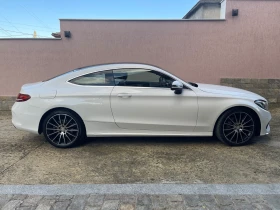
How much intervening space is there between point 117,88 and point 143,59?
3443mm

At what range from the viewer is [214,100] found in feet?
14.4

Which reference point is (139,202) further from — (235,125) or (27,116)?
(27,116)

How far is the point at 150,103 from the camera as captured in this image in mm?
4371

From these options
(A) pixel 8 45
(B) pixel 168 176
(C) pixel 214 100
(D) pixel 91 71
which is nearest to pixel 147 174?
(B) pixel 168 176

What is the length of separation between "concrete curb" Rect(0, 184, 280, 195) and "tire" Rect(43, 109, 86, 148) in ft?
4.41

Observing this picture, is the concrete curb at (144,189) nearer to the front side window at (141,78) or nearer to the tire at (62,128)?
the tire at (62,128)

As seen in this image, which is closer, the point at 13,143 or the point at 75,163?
the point at 75,163

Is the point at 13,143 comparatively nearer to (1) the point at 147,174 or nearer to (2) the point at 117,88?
(2) the point at 117,88

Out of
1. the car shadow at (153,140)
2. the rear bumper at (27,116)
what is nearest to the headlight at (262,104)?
the car shadow at (153,140)

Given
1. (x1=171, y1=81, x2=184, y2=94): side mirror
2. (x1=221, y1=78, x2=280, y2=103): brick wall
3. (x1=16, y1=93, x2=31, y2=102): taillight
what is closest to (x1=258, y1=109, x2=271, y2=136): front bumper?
(x1=171, y1=81, x2=184, y2=94): side mirror

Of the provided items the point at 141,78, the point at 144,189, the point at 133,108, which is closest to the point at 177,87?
the point at 141,78

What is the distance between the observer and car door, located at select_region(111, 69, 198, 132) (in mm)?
4371

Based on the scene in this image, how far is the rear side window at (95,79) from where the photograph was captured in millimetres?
4492

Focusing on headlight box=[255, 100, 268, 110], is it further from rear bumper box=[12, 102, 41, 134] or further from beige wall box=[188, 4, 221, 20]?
beige wall box=[188, 4, 221, 20]
